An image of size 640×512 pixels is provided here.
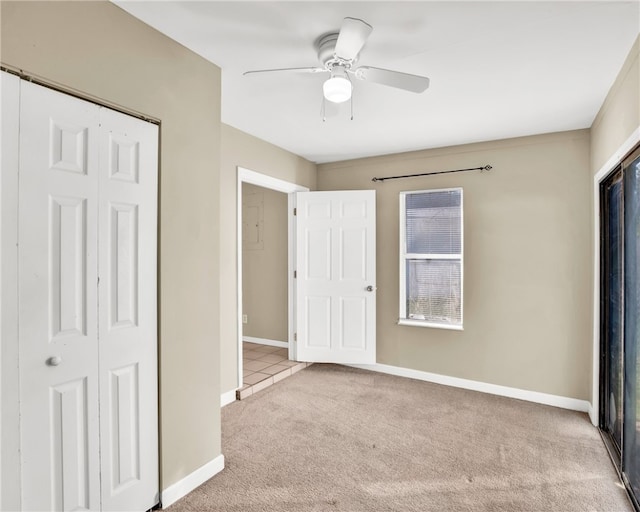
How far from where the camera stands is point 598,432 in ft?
9.39

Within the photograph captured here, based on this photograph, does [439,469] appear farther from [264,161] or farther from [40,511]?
[264,161]

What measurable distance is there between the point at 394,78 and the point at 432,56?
38 centimetres

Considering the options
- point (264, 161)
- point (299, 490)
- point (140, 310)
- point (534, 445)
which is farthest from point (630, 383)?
point (264, 161)

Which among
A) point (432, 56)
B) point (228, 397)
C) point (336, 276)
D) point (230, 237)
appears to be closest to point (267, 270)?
point (336, 276)

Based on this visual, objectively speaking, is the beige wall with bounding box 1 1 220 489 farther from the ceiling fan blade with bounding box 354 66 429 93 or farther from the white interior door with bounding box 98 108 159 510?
the ceiling fan blade with bounding box 354 66 429 93

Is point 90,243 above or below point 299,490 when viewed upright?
above

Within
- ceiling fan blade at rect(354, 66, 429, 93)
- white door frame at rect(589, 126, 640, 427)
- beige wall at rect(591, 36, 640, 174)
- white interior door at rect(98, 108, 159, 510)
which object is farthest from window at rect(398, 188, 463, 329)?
white interior door at rect(98, 108, 159, 510)

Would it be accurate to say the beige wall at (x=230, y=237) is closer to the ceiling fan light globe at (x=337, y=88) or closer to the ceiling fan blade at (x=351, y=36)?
the ceiling fan light globe at (x=337, y=88)

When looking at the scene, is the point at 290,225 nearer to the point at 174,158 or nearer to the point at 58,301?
the point at 174,158

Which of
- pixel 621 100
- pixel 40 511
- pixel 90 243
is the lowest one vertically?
pixel 40 511

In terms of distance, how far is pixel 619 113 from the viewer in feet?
7.46

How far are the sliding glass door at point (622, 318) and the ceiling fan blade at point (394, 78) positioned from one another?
119cm

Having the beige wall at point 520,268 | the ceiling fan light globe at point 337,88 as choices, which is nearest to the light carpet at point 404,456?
the beige wall at point 520,268

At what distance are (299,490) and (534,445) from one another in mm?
1723
